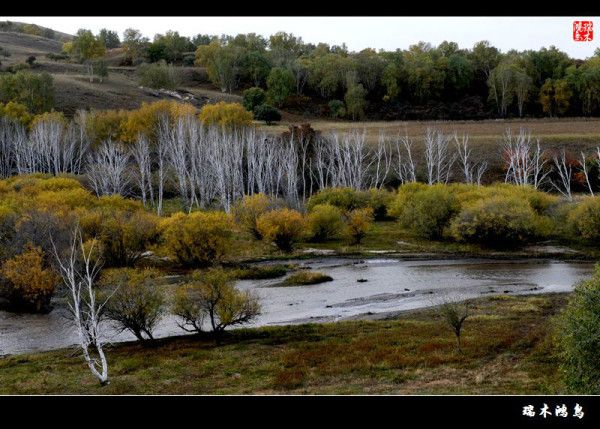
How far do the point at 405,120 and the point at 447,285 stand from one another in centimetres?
3729

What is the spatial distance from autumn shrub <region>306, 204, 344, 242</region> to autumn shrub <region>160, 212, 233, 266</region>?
740 cm

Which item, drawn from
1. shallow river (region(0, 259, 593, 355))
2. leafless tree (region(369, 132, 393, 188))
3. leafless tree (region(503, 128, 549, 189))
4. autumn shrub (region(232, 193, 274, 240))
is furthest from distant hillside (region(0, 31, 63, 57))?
shallow river (region(0, 259, 593, 355))

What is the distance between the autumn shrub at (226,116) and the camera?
65.3 m

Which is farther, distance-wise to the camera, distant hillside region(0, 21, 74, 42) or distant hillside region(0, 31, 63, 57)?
distant hillside region(0, 21, 74, 42)

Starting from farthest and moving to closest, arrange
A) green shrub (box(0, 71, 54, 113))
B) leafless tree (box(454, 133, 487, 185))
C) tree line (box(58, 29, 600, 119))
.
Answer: green shrub (box(0, 71, 54, 113)) → tree line (box(58, 29, 600, 119)) → leafless tree (box(454, 133, 487, 185))

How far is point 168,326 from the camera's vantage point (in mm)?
27703

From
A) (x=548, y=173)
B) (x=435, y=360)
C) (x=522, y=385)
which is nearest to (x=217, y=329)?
(x=435, y=360)

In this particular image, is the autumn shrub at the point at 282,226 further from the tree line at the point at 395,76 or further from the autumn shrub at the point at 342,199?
the tree line at the point at 395,76

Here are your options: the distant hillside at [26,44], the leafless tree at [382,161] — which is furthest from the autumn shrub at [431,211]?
the distant hillside at [26,44]

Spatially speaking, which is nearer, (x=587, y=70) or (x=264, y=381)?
(x=264, y=381)

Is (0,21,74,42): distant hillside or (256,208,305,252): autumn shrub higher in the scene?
(0,21,74,42): distant hillside

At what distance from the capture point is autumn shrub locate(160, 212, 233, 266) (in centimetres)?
3844

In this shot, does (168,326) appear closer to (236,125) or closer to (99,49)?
(236,125)

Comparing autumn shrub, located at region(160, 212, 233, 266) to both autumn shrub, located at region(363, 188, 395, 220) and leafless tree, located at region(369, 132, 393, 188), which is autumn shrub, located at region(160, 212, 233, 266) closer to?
autumn shrub, located at region(363, 188, 395, 220)
